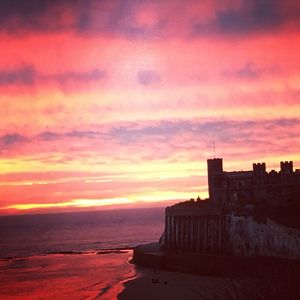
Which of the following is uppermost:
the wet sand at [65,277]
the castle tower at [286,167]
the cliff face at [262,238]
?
the castle tower at [286,167]

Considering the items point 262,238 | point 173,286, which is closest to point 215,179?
point 262,238

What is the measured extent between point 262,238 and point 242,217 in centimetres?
269

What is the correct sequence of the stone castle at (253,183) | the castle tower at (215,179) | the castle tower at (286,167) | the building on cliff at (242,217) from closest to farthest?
the building on cliff at (242,217), the castle tower at (286,167), the stone castle at (253,183), the castle tower at (215,179)

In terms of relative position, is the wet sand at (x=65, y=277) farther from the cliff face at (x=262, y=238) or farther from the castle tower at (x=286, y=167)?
the castle tower at (x=286, y=167)

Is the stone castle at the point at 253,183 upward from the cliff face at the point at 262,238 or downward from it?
upward

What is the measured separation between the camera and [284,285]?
55.4 feet

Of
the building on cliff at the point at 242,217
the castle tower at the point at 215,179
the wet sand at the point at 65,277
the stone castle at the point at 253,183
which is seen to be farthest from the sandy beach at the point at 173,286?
the stone castle at the point at 253,183

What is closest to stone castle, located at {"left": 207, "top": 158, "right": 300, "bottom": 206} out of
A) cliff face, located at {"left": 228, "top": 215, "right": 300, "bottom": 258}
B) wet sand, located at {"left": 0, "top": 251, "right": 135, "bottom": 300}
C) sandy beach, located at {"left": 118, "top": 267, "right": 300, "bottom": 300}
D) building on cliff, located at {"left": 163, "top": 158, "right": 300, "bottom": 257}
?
building on cliff, located at {"left": 163, "top": 158, "right": 300, "bottom": 257}

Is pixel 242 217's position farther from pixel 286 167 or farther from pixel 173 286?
pixel 286 167

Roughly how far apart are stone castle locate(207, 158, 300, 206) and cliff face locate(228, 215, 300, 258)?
10.9 m

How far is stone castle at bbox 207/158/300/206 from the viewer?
209ft

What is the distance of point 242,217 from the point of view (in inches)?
2071

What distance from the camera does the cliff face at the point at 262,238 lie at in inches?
2015

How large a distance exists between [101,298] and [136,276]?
1075 cm
